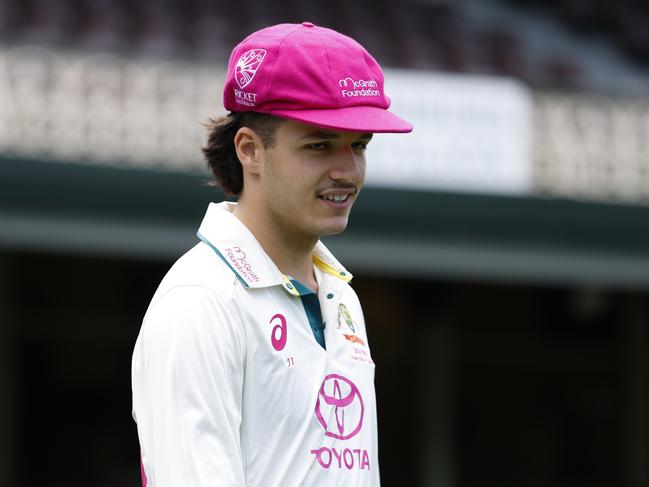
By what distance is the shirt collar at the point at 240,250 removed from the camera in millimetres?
2223

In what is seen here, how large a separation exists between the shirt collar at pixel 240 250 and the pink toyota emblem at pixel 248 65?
0.23m

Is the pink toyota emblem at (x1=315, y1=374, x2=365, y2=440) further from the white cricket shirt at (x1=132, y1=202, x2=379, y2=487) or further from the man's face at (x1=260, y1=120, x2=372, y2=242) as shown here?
the man's face at (x1=260, y1=120, x2=372, y2=242)

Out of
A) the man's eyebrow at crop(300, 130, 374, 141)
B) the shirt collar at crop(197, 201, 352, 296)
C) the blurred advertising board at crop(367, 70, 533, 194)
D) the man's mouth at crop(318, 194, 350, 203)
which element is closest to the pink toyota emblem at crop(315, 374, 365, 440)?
the shirt collar at crop(197, 201, 352, 296)

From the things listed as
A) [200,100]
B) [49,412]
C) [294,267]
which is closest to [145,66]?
[200,100]

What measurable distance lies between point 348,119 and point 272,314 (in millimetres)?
339

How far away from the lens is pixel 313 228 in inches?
90.0

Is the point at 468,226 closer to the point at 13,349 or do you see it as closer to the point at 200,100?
the point at 200,100

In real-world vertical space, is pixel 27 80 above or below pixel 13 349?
above

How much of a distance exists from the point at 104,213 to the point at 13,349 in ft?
8.75

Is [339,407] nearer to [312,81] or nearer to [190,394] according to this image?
[190,394]

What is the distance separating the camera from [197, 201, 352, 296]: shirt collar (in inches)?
87.5

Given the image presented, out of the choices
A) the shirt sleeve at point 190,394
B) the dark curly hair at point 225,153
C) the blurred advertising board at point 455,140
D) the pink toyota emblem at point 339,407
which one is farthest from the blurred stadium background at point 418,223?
the shirt sleeve at point 190,394

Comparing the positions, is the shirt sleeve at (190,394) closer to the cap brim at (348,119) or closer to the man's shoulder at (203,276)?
the man's shoulder at (203,276)

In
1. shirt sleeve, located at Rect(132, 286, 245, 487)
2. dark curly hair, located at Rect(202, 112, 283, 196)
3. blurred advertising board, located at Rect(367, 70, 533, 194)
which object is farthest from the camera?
blurred advertising board, located at Rect(367, 70, 533, 194)
